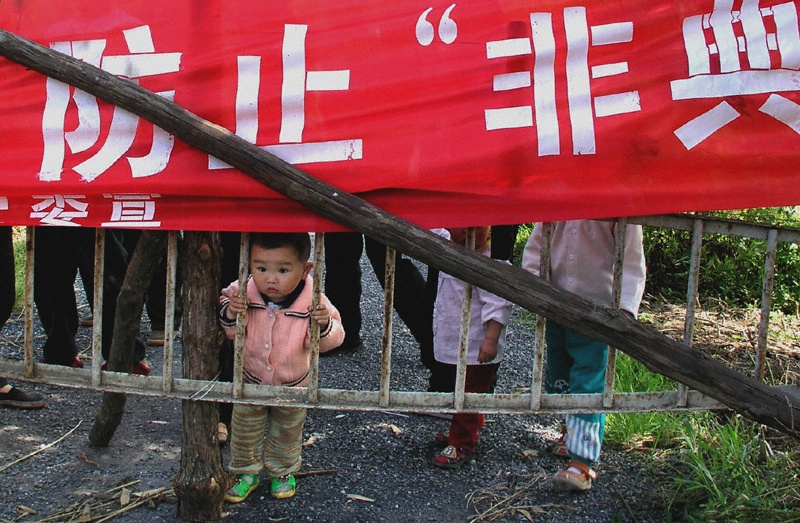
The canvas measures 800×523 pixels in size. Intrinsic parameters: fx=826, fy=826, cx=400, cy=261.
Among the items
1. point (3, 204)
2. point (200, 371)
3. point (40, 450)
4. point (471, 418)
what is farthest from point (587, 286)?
point (40, 450)

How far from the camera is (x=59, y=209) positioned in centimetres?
310

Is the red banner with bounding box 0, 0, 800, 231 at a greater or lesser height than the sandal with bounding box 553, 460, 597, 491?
greater

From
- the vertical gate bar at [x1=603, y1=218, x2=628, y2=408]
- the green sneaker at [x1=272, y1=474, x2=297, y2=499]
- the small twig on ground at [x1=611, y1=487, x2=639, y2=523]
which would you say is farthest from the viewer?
the green sneaker at [x1=272, y1=474, x2=297, y2=499]

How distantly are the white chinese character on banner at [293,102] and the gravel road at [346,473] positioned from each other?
1.54 m

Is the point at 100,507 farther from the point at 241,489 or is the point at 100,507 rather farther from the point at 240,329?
the point at 240,329

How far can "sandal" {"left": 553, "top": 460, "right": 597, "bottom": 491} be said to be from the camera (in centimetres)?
363

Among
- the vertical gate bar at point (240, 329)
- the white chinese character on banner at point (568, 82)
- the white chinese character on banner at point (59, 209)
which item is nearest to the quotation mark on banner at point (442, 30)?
the white chinese character on banner at point (568, 82)

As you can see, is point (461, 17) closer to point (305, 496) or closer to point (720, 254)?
point (305, 496)

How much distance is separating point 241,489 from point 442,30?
2084 mm

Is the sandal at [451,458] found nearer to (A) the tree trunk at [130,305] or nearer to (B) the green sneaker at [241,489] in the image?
(B) the green sneaker at [241,489]

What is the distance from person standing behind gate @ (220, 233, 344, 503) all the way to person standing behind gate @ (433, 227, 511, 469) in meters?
0.60

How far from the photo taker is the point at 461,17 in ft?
9.90

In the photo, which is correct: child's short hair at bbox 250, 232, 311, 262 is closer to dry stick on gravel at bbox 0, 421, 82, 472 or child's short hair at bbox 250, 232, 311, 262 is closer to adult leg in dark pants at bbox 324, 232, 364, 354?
dry stick on gravel at bbox 0, 421, 82, 472

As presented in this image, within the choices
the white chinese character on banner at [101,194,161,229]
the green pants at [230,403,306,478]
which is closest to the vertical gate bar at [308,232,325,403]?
the green pants at [230,403,306,478]
